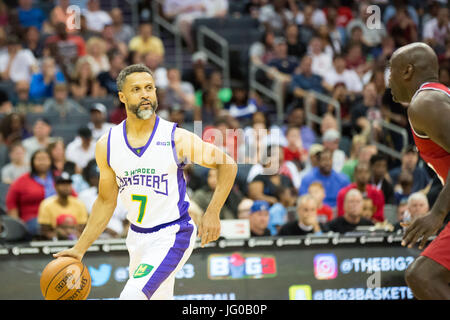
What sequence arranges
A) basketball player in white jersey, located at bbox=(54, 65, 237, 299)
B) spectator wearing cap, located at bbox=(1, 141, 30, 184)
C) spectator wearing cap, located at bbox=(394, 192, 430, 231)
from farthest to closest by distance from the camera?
spectator wearing cap, located at bbox=(1, 141, 30, 184) < spectator wearing cap, located at bbox=(394, 192, 430, 231) < basketball player in white jersey, located at bbox=(54, 65, 237, 299)

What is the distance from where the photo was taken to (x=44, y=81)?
504 inches

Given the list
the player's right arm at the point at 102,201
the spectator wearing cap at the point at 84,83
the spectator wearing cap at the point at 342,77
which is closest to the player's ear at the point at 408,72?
the player's right arm at the point at 102,201

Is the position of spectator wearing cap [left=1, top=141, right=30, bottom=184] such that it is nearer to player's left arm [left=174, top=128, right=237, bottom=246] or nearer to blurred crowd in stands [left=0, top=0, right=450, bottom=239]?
blurred crowd in stands [left=0, top=0, right=450, bottom=239]

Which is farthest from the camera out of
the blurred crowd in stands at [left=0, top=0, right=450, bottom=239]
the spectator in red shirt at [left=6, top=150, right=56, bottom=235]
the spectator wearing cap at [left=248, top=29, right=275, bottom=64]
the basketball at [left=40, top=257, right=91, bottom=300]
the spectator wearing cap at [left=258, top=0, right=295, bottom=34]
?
the spectator wearing cap at [left=258, top=0, right=295, bottom=34]

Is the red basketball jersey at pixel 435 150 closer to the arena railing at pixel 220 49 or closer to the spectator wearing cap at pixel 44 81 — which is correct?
the spectator wearing cap at pixel 44 81

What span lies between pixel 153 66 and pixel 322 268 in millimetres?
6167

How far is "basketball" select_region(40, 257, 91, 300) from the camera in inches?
213

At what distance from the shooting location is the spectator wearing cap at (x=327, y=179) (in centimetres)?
1030

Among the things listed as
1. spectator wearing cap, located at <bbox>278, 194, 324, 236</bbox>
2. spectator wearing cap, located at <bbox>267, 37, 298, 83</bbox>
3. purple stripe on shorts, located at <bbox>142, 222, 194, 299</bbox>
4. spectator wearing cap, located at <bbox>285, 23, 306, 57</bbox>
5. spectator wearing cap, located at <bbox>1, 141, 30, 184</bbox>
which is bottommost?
spectator wearing cap, located at <bbox>278, 194, 324, 236</bbox>

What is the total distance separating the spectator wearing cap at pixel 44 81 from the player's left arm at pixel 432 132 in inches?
347

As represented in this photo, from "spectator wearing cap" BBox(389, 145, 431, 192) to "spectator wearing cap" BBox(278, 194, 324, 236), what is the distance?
1.74m

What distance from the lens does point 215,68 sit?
14.5 meters

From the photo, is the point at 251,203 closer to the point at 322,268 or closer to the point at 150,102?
the point at 322,268

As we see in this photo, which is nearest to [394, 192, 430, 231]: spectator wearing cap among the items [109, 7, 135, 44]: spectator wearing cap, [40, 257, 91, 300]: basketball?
[40, 257, 91, 300]: basketball
